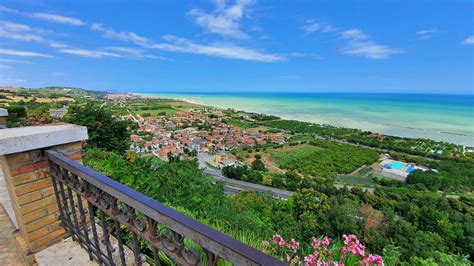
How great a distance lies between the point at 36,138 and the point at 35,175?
36 cm

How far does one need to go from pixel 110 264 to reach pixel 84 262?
1.63 feet

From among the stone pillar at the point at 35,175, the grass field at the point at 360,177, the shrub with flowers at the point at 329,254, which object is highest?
the stone pillar at the point at 35,175

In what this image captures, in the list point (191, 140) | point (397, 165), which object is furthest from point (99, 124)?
point (397, 165)

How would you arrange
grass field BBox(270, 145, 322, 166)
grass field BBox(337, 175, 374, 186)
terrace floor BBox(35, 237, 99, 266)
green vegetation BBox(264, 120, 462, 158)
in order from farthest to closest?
green vegetation BBox(264, 120, 462, 158)
grass field BBox(270, 145, 322, 166)
grass field BBox(337, 175, 374, 186)
terrace floor BBox(35, 237, 99, 266)

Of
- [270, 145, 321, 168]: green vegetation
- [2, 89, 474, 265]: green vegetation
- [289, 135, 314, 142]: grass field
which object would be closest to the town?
[289, 135, 314, 142]: grass field

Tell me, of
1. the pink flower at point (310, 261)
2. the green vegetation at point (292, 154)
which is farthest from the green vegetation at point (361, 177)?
the pink flower at point (310, 261)

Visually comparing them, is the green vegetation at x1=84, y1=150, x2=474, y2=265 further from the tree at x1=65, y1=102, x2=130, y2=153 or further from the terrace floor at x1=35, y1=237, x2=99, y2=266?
the tree at x1=65, y1=102, x2=130, y2=153

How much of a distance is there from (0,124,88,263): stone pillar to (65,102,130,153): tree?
27.5 feet

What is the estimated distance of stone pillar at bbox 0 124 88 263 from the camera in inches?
60.4

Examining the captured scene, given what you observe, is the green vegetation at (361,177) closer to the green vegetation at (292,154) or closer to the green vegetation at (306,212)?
the green vegetation at (306,212)

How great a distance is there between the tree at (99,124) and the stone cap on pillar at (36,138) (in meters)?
8.60

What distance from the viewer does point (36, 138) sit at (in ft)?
5.09

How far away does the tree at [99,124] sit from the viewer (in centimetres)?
925

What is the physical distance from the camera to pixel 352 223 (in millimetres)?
10844
